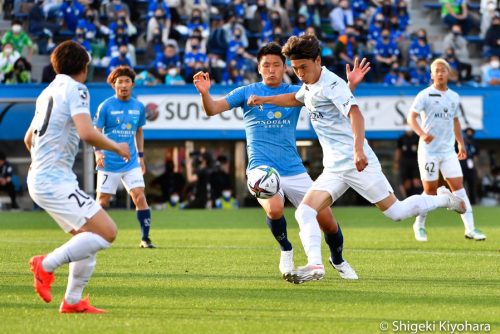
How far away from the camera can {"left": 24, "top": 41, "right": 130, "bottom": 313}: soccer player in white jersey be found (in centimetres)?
799

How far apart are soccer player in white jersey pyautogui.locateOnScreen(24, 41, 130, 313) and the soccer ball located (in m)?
2.58

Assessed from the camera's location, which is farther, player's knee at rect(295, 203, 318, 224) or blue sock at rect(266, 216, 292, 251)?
blue sock at rect(266, 216, 292, 251)

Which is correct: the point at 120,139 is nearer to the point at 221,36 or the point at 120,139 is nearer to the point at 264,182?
the point at 264,182

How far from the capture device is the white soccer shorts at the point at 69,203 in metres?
8.05

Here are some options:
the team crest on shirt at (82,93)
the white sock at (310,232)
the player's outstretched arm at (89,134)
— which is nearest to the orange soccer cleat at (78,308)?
the player's outstretched arm at (89,134)

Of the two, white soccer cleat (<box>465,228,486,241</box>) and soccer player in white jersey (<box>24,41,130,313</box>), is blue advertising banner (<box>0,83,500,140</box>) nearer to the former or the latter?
white soccer cleat (<box>465,228,486,241</box>)

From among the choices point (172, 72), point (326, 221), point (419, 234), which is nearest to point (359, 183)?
point (326, 221)

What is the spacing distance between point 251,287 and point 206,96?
1783 mm

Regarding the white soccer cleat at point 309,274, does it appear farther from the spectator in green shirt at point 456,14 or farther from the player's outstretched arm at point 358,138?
the spectator in green shirt at point 456,14

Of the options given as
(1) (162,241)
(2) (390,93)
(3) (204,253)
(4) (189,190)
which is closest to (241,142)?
(4) (189,190)

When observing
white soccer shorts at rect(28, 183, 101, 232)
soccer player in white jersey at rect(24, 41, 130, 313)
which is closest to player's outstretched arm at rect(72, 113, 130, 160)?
soccer player in white jersey at rect(24, 41, 130, 313)

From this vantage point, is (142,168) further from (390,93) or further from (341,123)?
(390,93)

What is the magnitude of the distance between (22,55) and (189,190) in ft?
18.4

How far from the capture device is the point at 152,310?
8.38 m
